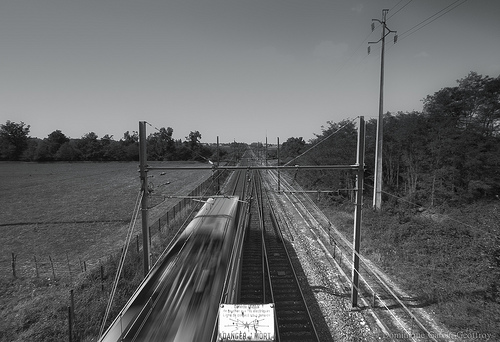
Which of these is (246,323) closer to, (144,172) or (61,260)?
(144,172)

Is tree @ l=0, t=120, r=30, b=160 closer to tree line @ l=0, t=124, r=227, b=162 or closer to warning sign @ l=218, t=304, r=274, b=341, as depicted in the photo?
tree line @ l=0, t=124, r=227, b=162

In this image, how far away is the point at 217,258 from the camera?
9.88 meters

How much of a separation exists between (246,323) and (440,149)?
85.6ft

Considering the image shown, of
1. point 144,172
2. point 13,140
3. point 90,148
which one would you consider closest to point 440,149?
point 144,172

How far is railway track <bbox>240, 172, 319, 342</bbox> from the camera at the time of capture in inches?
382

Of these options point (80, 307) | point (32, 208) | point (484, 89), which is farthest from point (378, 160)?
point (32, 208)

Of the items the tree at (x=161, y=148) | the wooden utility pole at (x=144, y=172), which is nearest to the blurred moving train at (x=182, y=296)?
the wooden utility pole at (x=144, y=172)

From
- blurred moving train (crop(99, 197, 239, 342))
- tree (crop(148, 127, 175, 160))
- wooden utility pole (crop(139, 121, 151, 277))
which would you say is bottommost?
blurred moving train (crop(99, 197, 239, 342))

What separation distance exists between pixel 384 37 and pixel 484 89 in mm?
14400

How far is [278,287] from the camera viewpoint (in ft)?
41.4

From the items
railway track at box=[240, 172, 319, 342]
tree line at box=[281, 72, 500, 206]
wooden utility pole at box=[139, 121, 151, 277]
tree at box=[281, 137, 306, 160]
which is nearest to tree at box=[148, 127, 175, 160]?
tree at box=[281, 137, 306, 160]

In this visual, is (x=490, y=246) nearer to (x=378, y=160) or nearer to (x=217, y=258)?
(x=378, y=160)

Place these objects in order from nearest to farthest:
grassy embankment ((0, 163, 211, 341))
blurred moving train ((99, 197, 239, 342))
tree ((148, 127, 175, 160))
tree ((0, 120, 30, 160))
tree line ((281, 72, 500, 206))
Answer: blurred moving train ((99, 197, 239, 342)) < grassy embankment ((0, 163, 211, 341)) < tree line ((281, 72, 500, 206)) < tree ((0, 120, 30, 160)) < tree ((148, 127, 175, 160))

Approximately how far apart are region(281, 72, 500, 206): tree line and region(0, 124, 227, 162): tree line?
65.8 metres
